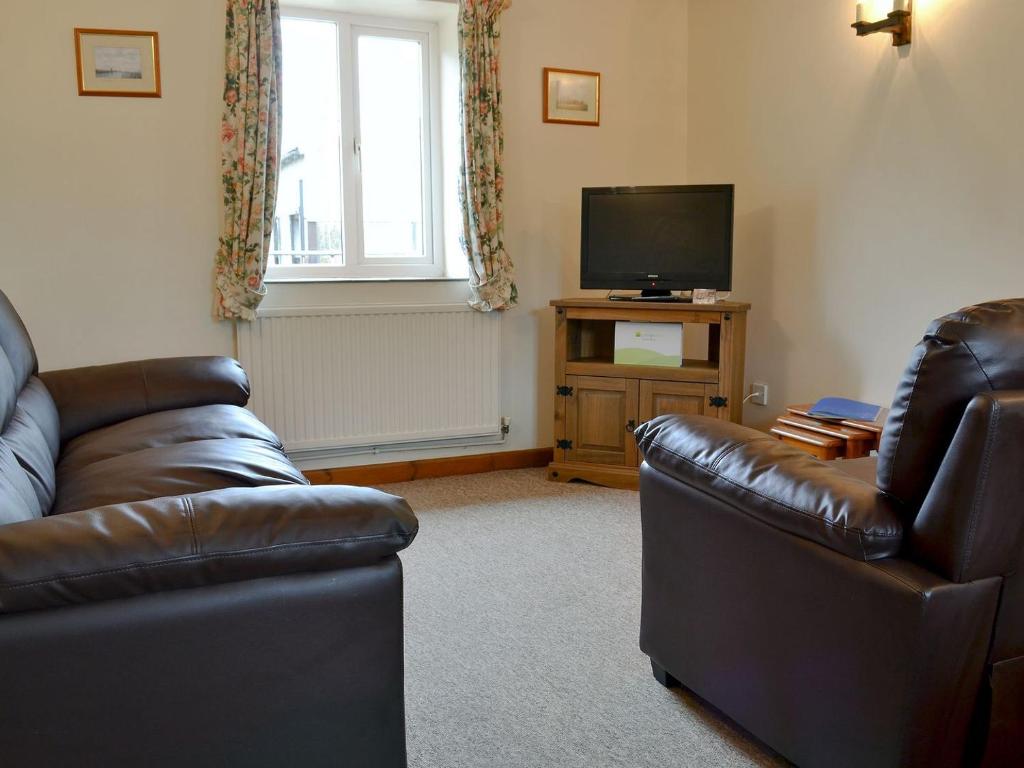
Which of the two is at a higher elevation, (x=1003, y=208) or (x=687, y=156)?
(x=687, y=156)

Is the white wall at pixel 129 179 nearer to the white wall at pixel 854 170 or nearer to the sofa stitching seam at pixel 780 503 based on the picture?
the white wall at pixel 854 170

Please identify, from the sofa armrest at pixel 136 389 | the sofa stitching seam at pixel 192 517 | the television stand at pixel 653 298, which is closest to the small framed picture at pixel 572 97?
the television stand at pixel 653 298

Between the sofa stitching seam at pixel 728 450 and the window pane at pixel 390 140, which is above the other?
the window pane at pixel 390 140

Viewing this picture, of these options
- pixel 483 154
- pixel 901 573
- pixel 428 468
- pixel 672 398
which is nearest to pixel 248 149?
pixel 483 154

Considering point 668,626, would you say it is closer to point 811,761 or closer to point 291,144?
point 811,761

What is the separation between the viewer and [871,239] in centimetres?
329

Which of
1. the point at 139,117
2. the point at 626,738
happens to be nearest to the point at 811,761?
the point at 626,738

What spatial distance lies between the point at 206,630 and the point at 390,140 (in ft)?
10.2

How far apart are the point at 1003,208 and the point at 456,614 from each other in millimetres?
2151

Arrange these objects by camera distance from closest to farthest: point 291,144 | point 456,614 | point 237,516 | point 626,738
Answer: point 237,516, point 626,738, point 456,614, point 291,144

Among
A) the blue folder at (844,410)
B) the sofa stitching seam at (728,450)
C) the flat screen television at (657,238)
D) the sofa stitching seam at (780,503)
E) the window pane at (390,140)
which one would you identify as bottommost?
the blue folder at (844,410)

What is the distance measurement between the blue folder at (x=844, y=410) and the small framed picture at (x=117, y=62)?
2.81 m

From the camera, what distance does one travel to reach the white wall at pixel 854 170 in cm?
280

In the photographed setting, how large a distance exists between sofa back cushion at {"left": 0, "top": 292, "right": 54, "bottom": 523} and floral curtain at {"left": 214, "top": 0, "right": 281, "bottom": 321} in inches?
36.9
